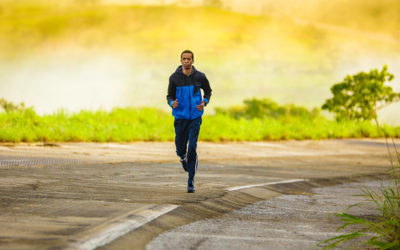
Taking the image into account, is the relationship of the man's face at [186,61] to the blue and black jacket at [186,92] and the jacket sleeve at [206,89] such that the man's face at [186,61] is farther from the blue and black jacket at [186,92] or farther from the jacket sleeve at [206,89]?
the jacket sleeve at [206,89]

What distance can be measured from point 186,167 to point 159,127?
12699mm

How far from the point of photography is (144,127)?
21.7 meters

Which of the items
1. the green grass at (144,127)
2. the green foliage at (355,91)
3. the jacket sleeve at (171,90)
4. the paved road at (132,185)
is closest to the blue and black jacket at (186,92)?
the jacket sleeve at (171,90)

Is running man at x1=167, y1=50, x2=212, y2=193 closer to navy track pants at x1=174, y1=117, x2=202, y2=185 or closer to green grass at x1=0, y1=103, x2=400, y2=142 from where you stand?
navy track pants at x1=174, y1=117, x2=202, y2=185

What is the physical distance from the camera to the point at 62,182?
962 cm

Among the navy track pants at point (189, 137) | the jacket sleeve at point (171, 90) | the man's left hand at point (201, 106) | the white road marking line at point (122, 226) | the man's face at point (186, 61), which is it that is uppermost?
the man's face at point (186, 61)

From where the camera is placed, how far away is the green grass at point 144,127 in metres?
18.2

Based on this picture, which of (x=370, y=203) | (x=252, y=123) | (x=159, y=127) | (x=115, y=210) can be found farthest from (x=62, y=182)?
(x=252, y=123)

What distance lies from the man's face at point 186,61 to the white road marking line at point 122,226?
2294 mm

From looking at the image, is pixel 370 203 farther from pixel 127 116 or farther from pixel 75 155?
pixel 127 116

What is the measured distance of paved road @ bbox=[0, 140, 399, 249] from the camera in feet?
18.9

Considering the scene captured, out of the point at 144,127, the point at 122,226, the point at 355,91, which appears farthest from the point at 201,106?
the point at 355,91

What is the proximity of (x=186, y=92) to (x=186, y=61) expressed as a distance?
424 mm

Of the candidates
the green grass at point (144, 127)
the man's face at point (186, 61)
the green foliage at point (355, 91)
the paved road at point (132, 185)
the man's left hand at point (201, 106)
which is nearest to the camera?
the paved road at point (132, 185)
